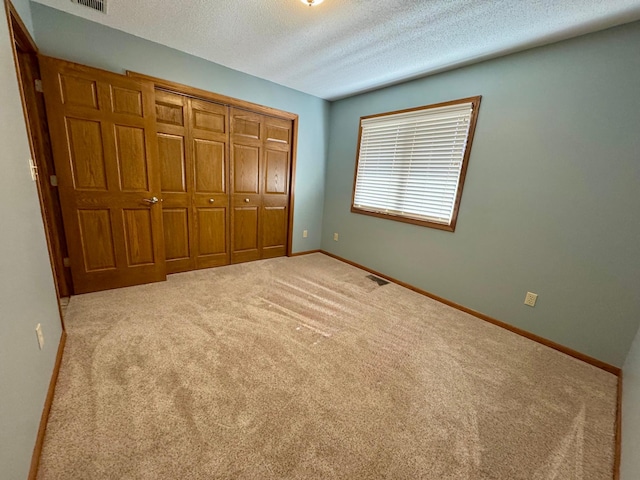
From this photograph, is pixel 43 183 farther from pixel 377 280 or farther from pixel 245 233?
pixel 377 280

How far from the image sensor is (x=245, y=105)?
313 centimetres

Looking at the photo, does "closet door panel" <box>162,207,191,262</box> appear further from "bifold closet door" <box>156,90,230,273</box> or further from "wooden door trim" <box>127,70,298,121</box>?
"wooden door trim" <box>127,70,298,121</box>

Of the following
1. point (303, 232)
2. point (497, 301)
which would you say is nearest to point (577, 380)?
point (497, 301)

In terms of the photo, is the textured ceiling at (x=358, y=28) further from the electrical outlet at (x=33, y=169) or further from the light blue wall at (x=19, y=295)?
the electrical outlet at (x=33, y=169)

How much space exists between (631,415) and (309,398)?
170cm

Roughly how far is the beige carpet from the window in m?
1.27

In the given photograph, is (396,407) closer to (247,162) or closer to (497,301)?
(497,301)

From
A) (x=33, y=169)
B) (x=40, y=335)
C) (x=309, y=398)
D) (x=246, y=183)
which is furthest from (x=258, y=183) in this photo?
(x=309, y=398)

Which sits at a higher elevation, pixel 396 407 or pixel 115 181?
pixel 115 181

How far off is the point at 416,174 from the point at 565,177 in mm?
1291

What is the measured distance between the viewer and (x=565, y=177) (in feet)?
6.50

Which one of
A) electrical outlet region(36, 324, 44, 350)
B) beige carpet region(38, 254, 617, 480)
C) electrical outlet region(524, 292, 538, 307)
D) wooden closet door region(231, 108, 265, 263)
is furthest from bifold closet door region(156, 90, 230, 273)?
electrical outlet region(524, 292, 538, 307)

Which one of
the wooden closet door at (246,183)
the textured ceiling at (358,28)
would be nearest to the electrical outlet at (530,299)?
the textured ceiling at (358,28)

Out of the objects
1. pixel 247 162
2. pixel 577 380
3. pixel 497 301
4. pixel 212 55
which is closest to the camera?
pixel 577 380
